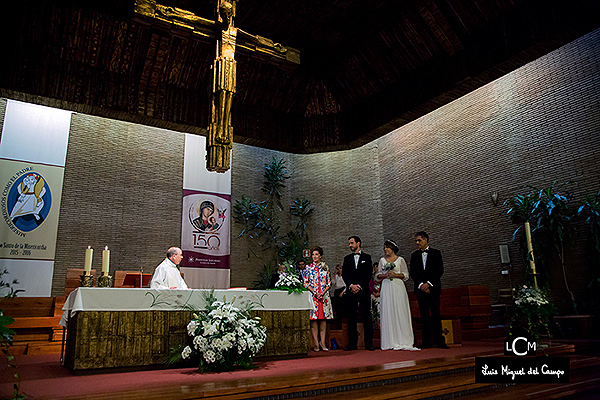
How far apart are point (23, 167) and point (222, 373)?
7779 mm

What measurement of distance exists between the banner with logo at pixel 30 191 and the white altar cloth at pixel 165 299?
491cm

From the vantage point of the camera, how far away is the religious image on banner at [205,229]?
1116 centimetres

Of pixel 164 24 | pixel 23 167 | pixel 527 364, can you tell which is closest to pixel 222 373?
pixel 527 364

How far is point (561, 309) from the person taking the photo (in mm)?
8516

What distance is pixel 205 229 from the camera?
1146cm

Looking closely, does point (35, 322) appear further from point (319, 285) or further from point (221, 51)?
point (221, 51)

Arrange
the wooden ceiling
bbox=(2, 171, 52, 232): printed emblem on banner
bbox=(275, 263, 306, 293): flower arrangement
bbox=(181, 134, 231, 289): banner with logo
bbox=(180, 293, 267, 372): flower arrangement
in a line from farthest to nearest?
1. bbox=(181, 134, 231, 289): banner with logo
2. bbox=(2, 171, 52, 232): printed emblem on banner
3. the wooden ceiling
4. bbox=(275, 263, 306, 293): flower arrangement
5. bbox=(180, 293, 267, 372): flower arrangement

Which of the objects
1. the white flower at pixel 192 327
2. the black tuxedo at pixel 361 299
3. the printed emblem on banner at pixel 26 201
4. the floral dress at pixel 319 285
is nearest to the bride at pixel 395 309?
the black tuxedo at pixel 361 299

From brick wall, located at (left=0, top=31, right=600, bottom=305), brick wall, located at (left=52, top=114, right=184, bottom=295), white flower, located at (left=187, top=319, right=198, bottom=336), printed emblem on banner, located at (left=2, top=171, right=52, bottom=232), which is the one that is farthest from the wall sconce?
printed emblem on banner, located at (left=2, top=171, right=52, bottom=232)

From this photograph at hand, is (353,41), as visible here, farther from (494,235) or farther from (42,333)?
(42,333)

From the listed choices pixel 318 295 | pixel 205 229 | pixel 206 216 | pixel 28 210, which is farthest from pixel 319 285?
pixel 28 210

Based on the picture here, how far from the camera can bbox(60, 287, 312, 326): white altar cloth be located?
451cm

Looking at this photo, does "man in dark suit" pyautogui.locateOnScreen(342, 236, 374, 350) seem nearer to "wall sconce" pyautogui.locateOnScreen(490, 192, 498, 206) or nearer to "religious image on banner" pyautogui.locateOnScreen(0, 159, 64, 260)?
"wall sconce" pyautogui.locateOnScreen(490, 192, 498, 206)

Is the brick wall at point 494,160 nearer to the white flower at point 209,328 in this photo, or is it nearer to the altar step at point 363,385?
the altar step at point 363,385
